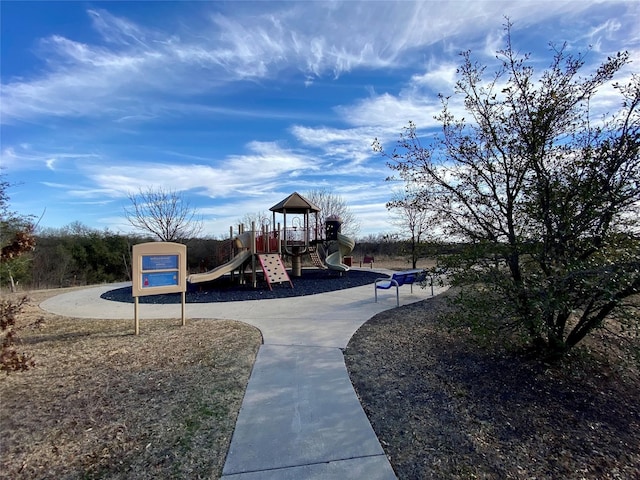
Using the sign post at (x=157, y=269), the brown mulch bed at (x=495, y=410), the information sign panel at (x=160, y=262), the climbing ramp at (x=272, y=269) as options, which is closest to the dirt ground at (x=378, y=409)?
the brown mulch bed at (x=495, y=410)

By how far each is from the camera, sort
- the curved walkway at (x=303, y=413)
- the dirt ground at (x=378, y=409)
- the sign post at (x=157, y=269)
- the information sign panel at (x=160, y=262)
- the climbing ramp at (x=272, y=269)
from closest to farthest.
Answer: the curved walkway at (x=303, y=413)
the dirt ground at (x=378, y=409)
the sign post at (x=157, y=269)
the information sign panel at (x=160, y=262)
the climbing ramp at (x=272, y=269)

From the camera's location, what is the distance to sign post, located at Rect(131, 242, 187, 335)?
5.94 meters

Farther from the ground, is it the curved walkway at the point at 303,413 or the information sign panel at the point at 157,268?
the information sign panel at the point at 157,268

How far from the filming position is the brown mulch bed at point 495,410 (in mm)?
2396

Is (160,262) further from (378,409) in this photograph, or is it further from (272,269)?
(272,269)

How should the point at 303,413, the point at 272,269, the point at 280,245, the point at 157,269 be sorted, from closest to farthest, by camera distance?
the point at 303,413
the point at 157,269
the point at 272,269
the point at 280,245

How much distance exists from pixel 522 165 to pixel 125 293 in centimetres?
1195

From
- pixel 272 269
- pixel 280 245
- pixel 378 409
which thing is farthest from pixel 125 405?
pixel 280 245

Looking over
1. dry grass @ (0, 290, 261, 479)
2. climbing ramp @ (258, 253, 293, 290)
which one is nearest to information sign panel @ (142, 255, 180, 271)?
dry grass @ (0, 290, 261, 479)

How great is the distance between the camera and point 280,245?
44.3 feet

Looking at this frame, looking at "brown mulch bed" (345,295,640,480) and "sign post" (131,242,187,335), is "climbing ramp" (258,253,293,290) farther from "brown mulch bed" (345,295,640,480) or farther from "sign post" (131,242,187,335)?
"brown mulch bed" (345,295,640,480)

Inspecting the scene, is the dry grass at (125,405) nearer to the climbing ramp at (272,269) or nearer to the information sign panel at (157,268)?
the information sign panel at (157,268)

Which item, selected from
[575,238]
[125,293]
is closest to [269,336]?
[575,238]

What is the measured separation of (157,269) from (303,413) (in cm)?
453
